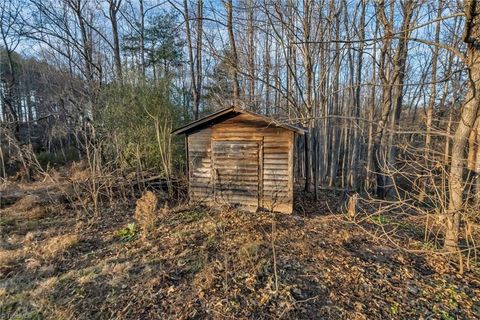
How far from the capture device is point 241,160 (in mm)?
7230

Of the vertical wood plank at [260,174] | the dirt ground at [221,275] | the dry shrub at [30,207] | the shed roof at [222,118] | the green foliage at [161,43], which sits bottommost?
the dirt ground at [221,275]

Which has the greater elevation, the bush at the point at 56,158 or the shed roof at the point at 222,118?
the shed roof at the point at 222,118

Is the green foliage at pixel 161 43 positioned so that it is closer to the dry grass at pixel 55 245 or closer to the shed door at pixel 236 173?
the shed door at pixel 236 173

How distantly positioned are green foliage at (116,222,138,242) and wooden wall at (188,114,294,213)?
8.22 feet

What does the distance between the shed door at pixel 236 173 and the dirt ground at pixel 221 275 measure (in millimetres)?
1327

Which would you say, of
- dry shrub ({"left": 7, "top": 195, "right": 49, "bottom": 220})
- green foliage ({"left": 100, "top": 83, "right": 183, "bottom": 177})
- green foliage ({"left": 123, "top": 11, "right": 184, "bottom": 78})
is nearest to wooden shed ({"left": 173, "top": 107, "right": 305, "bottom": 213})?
green foliage ({"left": 100, "top": 83, "right": 183, "bottom": 177})

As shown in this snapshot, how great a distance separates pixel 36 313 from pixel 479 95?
664 cm

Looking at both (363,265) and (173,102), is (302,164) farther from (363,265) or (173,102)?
(363,265)

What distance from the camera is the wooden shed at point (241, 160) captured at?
691 cm

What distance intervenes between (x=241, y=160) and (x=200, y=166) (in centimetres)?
133

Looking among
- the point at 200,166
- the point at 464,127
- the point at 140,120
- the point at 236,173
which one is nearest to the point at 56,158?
the point at 140,120

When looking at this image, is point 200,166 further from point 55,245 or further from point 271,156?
point 55,245

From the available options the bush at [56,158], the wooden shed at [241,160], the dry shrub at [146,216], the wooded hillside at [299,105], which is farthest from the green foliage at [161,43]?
the dry shrub at [146,216]

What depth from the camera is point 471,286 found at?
3711mm
